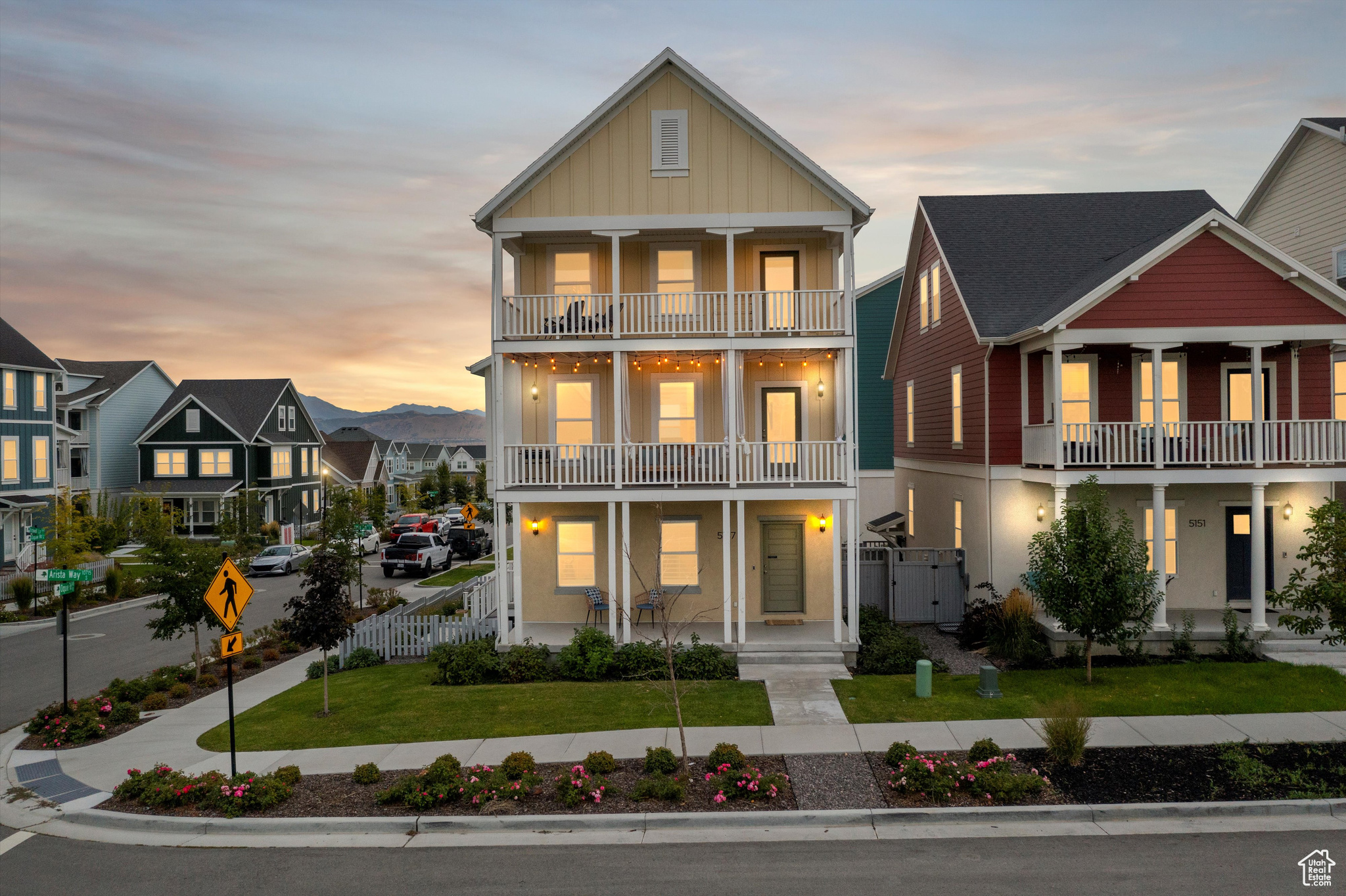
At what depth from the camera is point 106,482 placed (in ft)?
151

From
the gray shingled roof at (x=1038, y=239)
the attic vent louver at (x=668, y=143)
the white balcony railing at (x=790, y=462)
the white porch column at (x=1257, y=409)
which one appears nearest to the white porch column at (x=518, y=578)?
the white balcony railing at (x=790, y=462)

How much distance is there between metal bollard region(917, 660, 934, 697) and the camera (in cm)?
1320

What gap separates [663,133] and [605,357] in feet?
16.6

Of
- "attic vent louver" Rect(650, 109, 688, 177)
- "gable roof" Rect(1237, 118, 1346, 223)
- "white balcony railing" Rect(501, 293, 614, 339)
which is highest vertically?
"gable roof" Rect(1237, 118, 1346, 223)

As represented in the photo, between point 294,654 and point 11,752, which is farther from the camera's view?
point 294,654

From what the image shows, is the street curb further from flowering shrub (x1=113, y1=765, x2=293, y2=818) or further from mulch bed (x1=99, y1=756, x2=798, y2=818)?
flowering shrub (x1=113, y1=765, x2=293, y2=818)

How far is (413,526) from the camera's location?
44.4 meters

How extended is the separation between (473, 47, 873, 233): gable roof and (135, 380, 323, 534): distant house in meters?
36.1

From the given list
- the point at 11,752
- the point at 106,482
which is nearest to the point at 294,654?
the point at 11,752

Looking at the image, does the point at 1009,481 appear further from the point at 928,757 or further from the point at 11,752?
the point at 11,752

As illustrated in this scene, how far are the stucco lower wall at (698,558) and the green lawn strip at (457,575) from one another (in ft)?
35.6

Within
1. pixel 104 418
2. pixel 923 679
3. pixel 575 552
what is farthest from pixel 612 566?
pixel 104 418

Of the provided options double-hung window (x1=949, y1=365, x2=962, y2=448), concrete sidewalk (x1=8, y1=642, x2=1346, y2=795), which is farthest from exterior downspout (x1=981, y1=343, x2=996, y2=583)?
concrete sidewalk (x1=8, y1=642, x2=1346, y2=795)

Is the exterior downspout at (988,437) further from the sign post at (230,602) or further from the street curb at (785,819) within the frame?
the sign post at (230,602)
